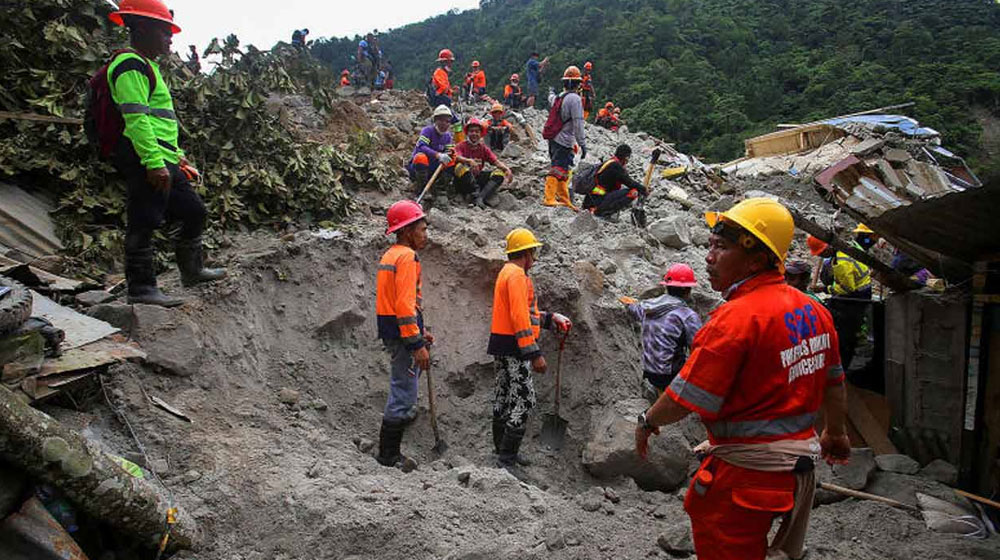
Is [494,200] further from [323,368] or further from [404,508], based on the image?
[404,508]

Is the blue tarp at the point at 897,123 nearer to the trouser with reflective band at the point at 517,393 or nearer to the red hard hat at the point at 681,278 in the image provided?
the red hard hat at the point at 681,278

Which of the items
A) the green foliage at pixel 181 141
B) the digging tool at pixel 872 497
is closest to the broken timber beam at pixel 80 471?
the green foliage at pixel 181 141

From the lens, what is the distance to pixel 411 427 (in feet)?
16.3

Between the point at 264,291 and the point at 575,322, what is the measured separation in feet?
10.0

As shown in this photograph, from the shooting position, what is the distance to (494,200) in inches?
319

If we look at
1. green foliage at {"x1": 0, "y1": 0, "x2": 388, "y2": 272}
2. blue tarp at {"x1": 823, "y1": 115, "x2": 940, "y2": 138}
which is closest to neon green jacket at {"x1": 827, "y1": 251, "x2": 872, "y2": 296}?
green foliage at {"x1": 0, "y1": 0, "x2": 388, "y2": 272}

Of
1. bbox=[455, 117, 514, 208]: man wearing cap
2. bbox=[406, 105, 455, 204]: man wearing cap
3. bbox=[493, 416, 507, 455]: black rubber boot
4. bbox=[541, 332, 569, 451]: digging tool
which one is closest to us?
bbox=[493, 416, 507, 455]: black rubber boot

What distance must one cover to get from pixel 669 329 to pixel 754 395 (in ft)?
7.99

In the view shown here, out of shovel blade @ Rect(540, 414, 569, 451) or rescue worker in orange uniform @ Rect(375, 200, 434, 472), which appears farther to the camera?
shovel blade @ Rect(540, 414, 569, 451)

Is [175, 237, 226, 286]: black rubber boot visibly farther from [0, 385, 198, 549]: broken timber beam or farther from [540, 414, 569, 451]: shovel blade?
[540, 414, 569, 451]: shovel blade

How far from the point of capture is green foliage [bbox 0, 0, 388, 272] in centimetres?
466

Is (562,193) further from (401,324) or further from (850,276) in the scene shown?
(401,324)

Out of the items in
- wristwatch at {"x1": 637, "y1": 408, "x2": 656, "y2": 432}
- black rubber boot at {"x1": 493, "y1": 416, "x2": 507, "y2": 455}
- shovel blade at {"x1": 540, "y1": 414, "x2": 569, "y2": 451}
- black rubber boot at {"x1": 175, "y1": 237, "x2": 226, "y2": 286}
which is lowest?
shovel blade at {"x1": 540, "y1": 414, "x2": 569, "y2": 451}

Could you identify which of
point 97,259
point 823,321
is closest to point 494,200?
point 97,259
